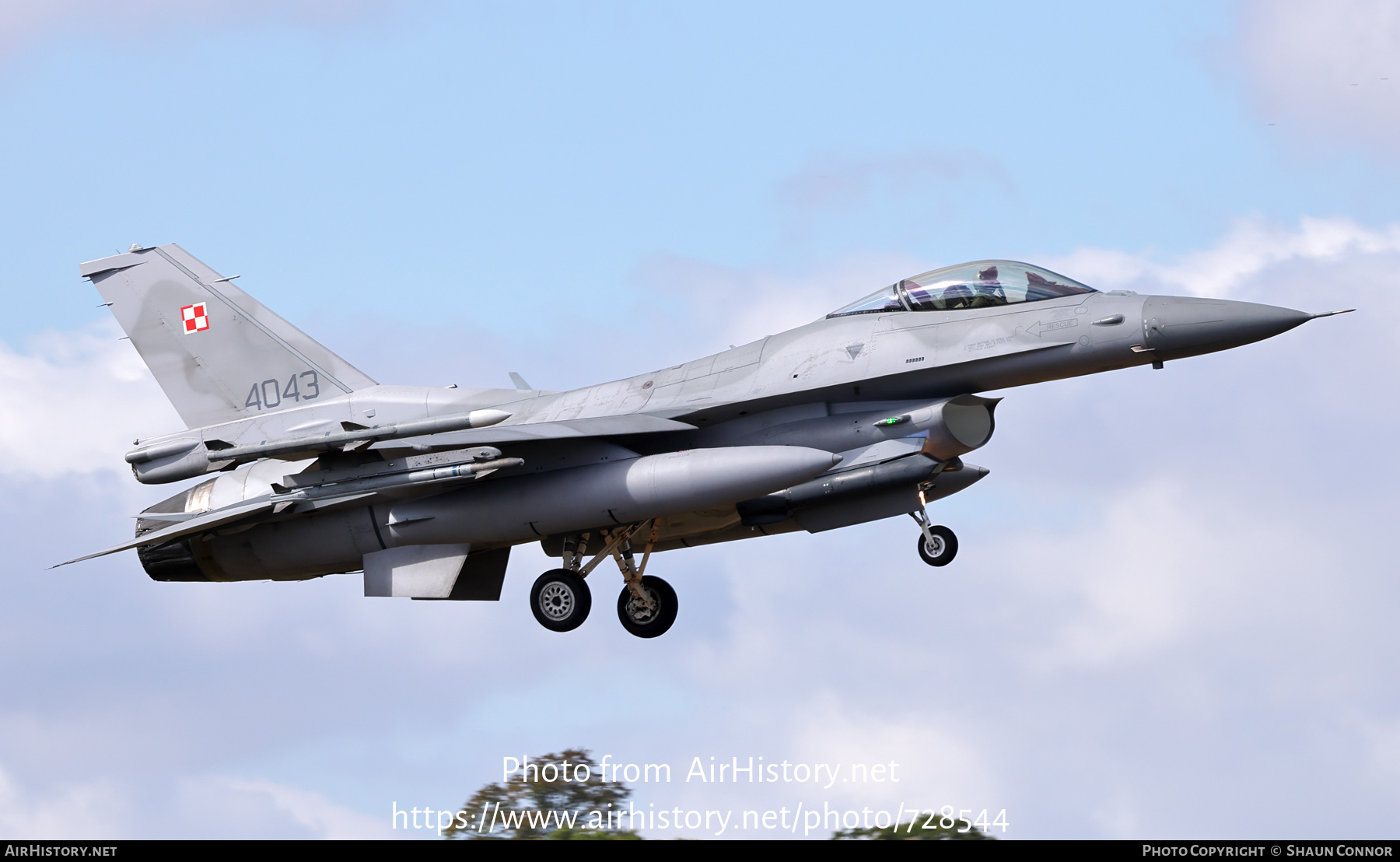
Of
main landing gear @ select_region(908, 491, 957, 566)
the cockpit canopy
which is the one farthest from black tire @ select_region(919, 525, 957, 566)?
the cockpit canopy

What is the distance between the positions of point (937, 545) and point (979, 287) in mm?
2651

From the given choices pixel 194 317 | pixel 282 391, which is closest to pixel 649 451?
pixel 282 391

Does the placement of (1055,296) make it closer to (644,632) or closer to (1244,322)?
(1244,322)

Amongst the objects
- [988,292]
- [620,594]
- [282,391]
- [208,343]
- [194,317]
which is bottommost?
[620,594]

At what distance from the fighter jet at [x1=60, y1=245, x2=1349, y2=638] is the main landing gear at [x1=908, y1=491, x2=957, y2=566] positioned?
22 millimetres

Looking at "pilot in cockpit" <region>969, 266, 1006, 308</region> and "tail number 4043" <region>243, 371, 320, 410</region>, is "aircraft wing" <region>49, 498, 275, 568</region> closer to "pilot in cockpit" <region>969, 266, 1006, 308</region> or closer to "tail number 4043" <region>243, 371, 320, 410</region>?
"tail number 4043" <region>243, 371, 320, 410</region>

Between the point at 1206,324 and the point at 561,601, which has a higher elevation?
the point at 1206,324

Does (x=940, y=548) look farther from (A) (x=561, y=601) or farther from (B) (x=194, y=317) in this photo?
(B) (x=194, y=317)

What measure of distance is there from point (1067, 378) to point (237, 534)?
9.36 meters

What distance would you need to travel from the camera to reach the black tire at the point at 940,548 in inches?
644

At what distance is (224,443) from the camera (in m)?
16.2

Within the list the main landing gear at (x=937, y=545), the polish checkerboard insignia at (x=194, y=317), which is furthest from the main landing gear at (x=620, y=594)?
the polish checkerboard insignia at (x=194, y=317)

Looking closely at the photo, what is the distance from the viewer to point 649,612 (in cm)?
1817

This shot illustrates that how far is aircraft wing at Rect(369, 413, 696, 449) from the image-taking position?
1620cm
